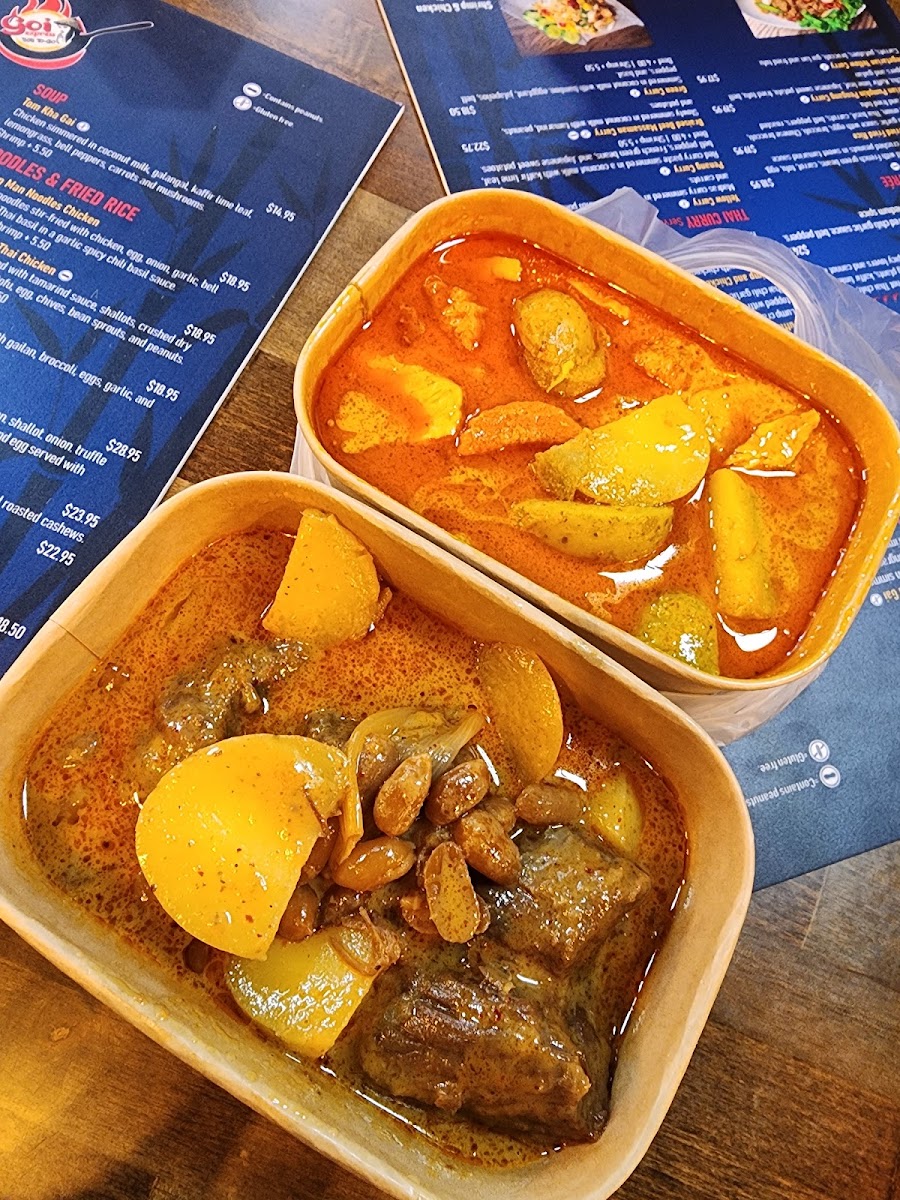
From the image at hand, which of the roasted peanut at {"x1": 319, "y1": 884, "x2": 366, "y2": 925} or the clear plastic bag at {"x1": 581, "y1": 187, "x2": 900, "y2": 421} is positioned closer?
the roasted peanut at {"x1": 319, "y1": 884, "x2": 366, "y2": 925}

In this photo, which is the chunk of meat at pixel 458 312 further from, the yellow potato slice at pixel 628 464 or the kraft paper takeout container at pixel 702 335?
the yellow potato slice at pixel 628 464

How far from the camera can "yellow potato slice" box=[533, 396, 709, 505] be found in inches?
58.3

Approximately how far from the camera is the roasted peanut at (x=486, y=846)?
1.21 meters

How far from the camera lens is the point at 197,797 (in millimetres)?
1120

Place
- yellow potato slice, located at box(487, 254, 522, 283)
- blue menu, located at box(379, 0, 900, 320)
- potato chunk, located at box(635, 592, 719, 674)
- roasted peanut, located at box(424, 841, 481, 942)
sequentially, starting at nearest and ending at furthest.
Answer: roasted peanut, located at box(424, 841, 481, 942) < potato chunk, located at box(635, 592, 719, 674) < yellow potato slice, located at box(487, 254, 522, 283) < blue menu, located at box(379, 0, 900, 320)

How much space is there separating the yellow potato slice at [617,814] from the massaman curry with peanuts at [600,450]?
0.22 meters

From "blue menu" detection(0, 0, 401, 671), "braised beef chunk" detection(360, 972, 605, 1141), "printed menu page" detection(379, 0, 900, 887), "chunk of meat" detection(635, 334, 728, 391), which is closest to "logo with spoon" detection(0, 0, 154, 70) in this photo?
"blue menu" detection(0, 0, 401, 671)

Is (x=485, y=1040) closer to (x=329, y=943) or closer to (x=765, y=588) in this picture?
(x=329, y=943)

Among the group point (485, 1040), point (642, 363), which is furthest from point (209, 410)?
point (485, 1040)

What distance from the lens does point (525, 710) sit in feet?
4.41

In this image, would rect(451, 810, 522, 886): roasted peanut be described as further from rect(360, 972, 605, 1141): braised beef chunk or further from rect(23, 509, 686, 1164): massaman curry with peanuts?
rect(360, 972, 605, 1141): braised beef chunk

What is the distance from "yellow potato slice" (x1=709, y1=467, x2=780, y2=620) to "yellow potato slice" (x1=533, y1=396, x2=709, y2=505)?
0.18 feet

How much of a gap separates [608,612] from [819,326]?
90 centimetres

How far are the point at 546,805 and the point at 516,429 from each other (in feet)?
2.02
